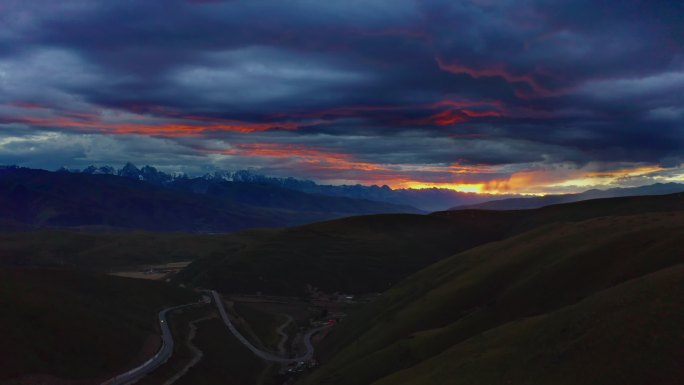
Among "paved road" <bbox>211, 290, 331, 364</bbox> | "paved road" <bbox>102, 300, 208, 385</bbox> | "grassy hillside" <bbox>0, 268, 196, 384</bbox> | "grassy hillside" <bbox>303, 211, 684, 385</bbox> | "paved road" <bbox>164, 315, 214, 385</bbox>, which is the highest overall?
"grassy hillside" <bbox>303, 211, 684, 385</bbox>

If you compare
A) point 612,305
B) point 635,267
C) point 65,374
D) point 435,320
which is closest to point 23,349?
point 65,374

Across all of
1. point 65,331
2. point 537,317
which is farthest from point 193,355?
point 537,317

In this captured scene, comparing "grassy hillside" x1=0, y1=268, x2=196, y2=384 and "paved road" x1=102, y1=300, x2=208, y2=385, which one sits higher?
"grassy hillside" x1=0, y1=268, x2=196, y2=384

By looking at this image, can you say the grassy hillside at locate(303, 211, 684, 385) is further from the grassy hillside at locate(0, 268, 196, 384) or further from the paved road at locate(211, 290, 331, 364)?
the grassy hillside at locate(0, 268, 196, 384)

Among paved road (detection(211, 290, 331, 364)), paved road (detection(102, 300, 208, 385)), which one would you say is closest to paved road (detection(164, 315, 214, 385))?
paved road (detection(102, 300, 208, 385))

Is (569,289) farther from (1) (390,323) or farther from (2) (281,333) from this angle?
(2) (281,333)

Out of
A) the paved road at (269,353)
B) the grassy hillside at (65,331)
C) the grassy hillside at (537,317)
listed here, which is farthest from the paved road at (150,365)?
the grassy hillside at (537,317)

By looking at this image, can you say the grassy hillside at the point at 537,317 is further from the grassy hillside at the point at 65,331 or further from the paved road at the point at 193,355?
the grassy hillside at the point at 65,331
